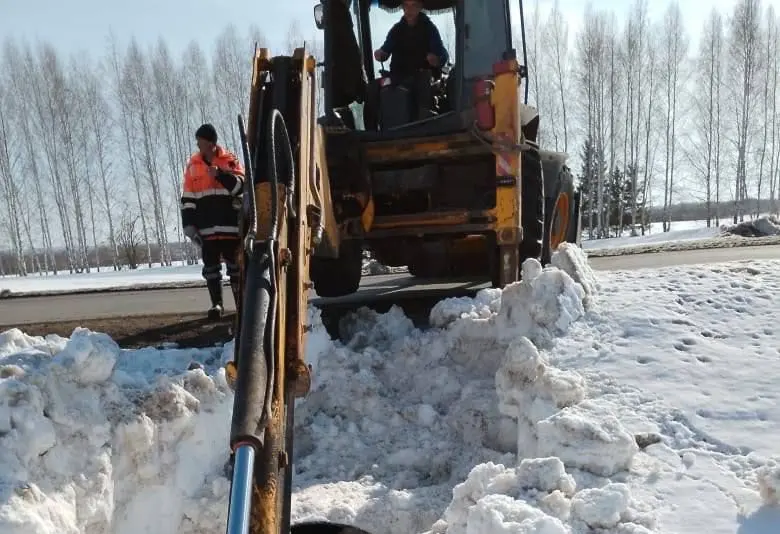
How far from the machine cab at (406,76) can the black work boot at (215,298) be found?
5.56 feet

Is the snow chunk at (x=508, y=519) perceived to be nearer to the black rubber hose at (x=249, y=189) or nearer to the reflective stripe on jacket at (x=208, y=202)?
the black rubber hose at (x=249, y=189)

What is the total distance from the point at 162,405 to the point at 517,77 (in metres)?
2.92

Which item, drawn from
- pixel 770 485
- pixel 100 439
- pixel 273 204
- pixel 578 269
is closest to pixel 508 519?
pixel 770 485

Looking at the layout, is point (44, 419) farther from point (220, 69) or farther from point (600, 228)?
point (220, 69)

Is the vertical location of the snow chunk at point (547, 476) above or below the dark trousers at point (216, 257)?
below

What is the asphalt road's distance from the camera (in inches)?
241

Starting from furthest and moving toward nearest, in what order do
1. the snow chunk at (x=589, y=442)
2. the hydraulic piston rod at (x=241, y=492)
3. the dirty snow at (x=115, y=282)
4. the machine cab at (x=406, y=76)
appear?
the dirty snow at (x=115, y=282), the machine cab at (x=406, y=76), the snow chunk at (x=589, y=442), the hydraulic piston rod at (x=241, y=492)

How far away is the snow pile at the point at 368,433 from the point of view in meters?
2.12

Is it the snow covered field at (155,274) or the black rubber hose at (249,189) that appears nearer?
the black rubber hose at (249,189)

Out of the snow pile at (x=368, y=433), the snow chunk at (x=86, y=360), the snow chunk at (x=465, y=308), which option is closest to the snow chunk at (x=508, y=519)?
the snow pile at (x=368, y=433)

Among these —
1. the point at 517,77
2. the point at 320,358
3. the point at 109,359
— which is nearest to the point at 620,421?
the point at 320,358

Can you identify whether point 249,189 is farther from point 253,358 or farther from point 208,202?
point 208,202

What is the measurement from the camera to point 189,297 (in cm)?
758

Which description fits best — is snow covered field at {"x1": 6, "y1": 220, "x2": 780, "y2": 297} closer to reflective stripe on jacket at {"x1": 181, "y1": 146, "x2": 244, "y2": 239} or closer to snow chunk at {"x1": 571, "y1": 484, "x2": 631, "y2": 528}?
reflective stripe on jacket at {"x1": 181, "y1": 146, "x2": 244, "y2": 239}
